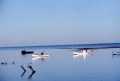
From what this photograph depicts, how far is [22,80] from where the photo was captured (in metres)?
19.9

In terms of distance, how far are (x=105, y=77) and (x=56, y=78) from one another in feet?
19.6

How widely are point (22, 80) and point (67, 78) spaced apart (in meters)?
5.46

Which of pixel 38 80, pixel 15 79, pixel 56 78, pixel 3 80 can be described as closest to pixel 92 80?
pixel 56 78

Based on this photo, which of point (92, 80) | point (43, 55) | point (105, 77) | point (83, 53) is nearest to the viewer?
point (92, 80)

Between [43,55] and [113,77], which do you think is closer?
[113,77]

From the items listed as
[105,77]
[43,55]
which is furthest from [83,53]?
[105,77]

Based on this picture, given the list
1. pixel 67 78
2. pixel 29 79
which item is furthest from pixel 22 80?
pixel 67 78

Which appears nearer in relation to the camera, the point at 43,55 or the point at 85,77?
the point at 85,77

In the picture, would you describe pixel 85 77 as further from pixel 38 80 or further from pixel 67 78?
pixel 38 80

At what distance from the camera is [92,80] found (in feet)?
61.6

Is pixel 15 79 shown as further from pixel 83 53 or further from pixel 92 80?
pixel 83 53

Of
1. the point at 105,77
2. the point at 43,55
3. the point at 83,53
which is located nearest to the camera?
the point at 105,77

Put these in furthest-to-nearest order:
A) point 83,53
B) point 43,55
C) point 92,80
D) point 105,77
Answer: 1. point 83,53
2. point 43,55
3. point 105,77
4. point 92,80

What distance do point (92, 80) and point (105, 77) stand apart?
220cm
